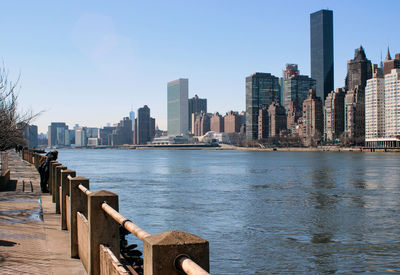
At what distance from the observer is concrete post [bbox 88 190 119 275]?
23.5 ft

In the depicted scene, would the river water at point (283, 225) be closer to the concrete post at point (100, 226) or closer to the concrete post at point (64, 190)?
the concrete post at point (64, 190)

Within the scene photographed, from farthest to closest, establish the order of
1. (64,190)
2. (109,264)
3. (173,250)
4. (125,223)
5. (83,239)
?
(64,190) → (83,239) → (109,264) → (125,223) → (173,250)

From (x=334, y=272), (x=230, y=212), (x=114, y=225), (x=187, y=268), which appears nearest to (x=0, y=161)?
(x=230, y=212)

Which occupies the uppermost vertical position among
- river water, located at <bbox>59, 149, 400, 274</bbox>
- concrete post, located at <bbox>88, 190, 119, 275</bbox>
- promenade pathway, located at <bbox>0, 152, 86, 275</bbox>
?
concrete post, located at <bbox>88, 190, 119, 275</bbox>

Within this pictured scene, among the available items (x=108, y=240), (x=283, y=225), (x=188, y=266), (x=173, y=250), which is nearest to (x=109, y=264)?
(x=108, y=240)

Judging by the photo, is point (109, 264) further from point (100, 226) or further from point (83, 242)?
point (83, 242)

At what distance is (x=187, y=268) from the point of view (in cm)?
373

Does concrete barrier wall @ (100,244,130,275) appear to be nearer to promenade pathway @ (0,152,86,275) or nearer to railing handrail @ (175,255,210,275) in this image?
promenade pathway @ (0,152,86,275)

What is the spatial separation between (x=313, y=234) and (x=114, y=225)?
16.5 meters

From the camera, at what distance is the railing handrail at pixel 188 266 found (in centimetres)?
357

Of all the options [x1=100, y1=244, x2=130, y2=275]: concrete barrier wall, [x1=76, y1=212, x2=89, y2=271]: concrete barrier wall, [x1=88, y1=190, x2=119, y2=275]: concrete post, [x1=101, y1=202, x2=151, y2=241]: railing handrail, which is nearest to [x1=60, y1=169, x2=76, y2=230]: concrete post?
[x1=76, y1=212, x2=89, y2=271]: concrete barrier wall

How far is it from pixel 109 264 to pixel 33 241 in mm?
5112

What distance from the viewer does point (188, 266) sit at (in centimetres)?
374

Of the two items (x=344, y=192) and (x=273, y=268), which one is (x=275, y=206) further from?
(x=273, y=268)
